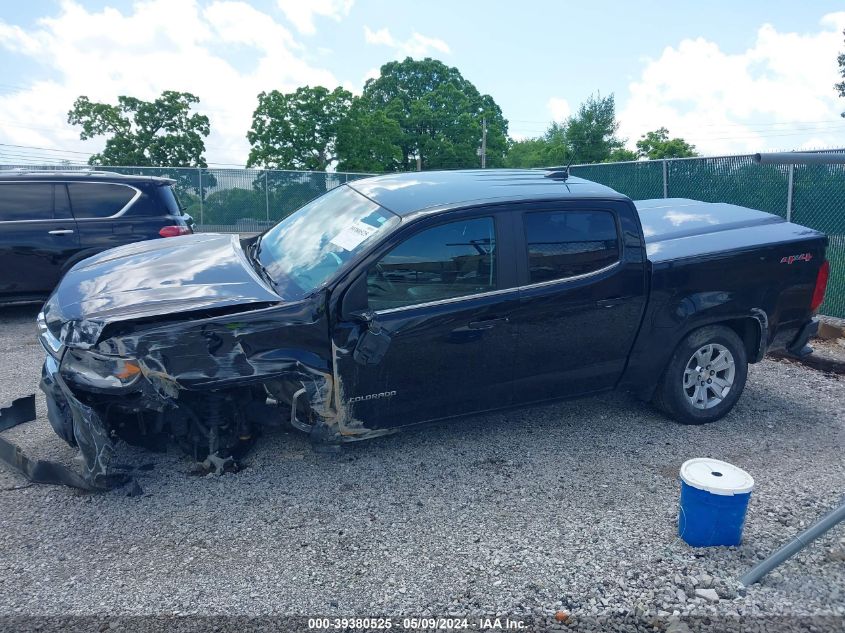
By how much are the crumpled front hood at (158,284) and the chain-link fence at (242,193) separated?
44.3 ft

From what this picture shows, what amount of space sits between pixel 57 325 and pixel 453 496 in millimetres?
2485

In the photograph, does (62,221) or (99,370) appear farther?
(62,221)

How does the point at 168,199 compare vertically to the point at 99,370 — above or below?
above

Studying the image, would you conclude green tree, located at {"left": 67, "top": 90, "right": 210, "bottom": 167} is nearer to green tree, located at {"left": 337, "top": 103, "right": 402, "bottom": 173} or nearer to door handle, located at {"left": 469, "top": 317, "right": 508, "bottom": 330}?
green tree, located at {"left": 337, "top": 103, "right": 402, "bottom": 173}

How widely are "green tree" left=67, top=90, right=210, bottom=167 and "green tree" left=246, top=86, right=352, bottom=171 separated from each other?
4.49m

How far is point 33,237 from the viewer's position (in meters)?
7.59

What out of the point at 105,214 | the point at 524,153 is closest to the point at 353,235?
the point at 105,214

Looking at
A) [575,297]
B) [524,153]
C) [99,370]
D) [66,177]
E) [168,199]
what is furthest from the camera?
[524,153]

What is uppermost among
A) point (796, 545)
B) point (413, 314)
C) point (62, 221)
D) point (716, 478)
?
point (62, 221)

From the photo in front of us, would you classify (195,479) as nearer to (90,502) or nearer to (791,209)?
(90,502)

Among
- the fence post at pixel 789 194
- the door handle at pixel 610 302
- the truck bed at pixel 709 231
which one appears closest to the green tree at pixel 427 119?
the fence post at pixel 789 194

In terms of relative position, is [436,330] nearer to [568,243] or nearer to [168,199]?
[568,243]

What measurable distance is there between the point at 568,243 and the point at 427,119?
57568 millimetres

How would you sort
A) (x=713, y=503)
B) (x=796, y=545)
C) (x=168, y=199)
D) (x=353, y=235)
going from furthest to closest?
1. (x=168, y=199)
2. (x=353, y=235)
3. (x=713, y=503)
4. (x=796, y=545)
